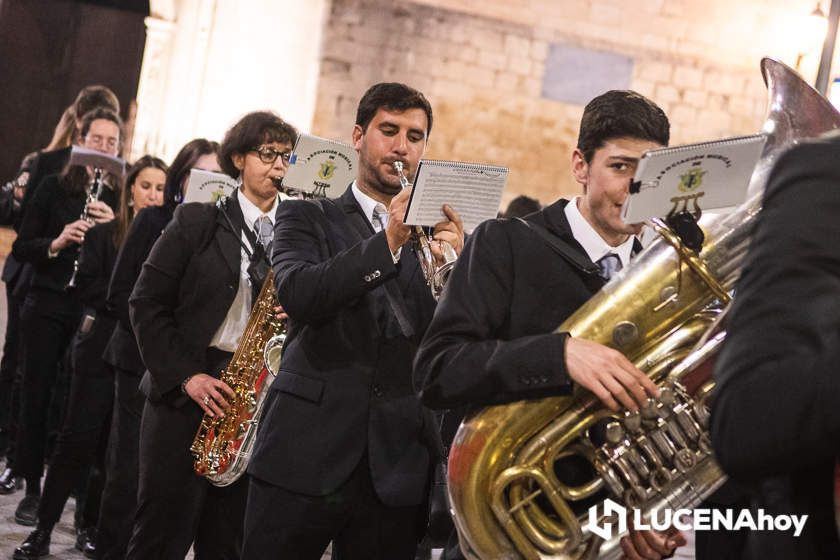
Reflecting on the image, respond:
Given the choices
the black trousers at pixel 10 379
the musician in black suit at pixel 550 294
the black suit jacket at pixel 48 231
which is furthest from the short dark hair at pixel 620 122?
the black trousers at pixel 10 379

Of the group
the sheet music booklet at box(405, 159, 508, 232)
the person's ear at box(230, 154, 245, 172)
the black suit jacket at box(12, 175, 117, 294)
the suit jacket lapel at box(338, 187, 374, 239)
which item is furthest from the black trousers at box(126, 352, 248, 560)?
the black suit jacket at box(12, 175, 117, 294)

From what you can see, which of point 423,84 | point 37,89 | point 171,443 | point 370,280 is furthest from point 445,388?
point 423,84

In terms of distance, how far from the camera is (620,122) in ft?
9.48

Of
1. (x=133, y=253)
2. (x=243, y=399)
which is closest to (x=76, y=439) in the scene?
(x=133, y=253)

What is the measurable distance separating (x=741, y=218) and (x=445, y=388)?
75cm

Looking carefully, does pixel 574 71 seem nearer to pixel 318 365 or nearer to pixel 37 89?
pixel 37 89

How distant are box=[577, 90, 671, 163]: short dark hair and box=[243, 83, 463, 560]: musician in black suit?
48cm

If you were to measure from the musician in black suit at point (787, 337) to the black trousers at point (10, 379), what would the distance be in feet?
21.7

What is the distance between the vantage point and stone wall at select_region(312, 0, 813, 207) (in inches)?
641

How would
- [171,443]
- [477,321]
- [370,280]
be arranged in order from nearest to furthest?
[477,321] → [370,280] → [171,443]

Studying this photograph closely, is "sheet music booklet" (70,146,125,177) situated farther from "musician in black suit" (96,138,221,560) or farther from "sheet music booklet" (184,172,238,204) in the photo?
"sheet music booklet" (184,172,238,204)

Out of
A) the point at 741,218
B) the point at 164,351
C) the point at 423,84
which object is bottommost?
the point at 164,351

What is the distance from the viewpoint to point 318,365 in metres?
3.45

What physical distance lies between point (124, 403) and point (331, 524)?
223 cm
